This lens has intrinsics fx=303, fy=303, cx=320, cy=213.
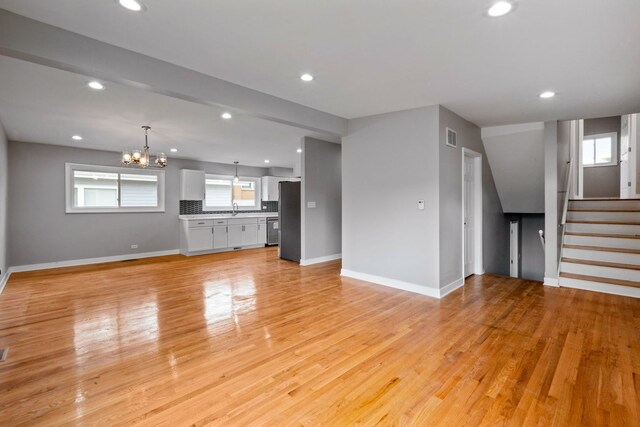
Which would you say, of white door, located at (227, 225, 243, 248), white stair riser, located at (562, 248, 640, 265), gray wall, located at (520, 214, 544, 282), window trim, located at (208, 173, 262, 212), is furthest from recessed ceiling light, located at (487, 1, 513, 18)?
window trim, located at (208, 173, 262, 212)

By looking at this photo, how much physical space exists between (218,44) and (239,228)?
6.25 meters

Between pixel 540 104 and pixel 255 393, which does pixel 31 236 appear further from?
pixel 540 104

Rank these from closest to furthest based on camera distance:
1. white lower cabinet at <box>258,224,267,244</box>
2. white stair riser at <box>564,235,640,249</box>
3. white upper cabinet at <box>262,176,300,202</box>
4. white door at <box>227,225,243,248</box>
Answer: white stair riser at <box>564,235,640,249</box> → white door at <box>227,225,243,248</box> → white lower cabinet at <box>258,224,267,244</box> → white upper cabinet at <box>262,176,300,202</box>

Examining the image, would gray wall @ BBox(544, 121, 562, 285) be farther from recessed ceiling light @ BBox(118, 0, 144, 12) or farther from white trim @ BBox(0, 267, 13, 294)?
white trim @ BBox(0, 267, 13, 294)

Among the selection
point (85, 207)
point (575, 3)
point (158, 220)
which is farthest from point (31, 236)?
point (575, 3)

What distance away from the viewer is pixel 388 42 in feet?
7.93

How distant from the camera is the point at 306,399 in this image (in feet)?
6.43

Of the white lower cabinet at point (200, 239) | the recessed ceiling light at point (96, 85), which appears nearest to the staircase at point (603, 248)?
the recessed ceiling light at point (96, 85)

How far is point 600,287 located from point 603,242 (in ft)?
2.92

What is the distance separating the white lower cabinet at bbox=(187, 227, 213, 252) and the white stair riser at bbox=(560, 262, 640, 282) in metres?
7.22

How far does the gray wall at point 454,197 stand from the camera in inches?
162

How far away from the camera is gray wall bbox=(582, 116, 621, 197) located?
7320 millimetres

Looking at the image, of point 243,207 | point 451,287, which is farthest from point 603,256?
point 243,207

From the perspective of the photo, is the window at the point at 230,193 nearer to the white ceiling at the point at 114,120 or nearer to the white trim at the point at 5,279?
the white ceiling at the point at 114,120
